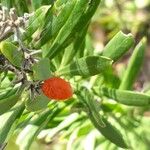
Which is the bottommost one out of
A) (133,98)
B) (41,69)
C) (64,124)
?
(64,124)

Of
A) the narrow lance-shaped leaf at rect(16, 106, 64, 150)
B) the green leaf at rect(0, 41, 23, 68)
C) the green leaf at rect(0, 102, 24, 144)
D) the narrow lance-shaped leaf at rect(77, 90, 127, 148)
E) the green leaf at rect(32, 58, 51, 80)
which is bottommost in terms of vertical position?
the narrow lance-shaped leaf at rect(77, 90, 127, 148)

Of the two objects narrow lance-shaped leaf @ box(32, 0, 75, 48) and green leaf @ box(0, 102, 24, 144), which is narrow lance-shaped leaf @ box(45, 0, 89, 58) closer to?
narrow lance-shaped leaf @ box(32, 0, 75, 48)

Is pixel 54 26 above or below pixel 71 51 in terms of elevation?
above

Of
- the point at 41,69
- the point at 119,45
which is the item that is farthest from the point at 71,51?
the point at 41,69

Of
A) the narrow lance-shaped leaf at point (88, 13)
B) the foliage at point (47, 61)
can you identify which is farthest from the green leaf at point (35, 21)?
the narrow lance-shaped leaf at point (88, 13)

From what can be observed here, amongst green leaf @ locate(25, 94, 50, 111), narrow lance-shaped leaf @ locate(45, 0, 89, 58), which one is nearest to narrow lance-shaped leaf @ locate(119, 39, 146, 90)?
narrow lance-shaped leaf @ locate(45, 0, 89, 58)

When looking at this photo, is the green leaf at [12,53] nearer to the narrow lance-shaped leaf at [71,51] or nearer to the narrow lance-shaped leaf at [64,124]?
the narrow lance-shaped leaf at [71,51]

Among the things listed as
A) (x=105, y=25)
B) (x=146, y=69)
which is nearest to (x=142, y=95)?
(x=146, y=69)

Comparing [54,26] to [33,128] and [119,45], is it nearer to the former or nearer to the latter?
[119,45]
